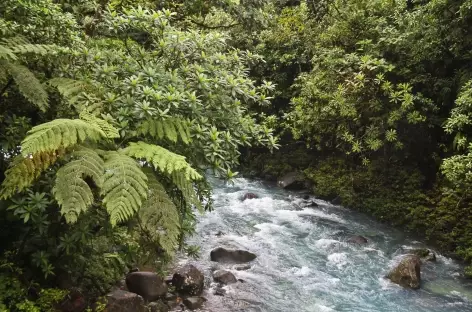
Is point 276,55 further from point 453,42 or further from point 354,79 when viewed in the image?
point 453,42

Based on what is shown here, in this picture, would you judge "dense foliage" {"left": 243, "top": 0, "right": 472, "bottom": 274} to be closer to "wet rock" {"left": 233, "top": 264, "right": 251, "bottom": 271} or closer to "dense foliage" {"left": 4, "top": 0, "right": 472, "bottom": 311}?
"dense foliage" {"left": 4, "top": 0, "right": 472, "bottom": 311}

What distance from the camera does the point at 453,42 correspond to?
8.53m

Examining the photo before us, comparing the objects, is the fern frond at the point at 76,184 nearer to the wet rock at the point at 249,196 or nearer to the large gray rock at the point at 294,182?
the wet rock at the point at 249,196

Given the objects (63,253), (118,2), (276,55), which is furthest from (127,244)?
(276,55)

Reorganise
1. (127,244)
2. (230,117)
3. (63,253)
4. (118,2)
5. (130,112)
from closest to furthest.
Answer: (130,112), (63,253), (230,117), (127,244), (118,2)

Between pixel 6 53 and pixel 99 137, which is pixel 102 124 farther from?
pixel 6 53

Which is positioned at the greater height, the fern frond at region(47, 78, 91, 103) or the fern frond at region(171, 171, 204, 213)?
the fern frond at region(47, 78, 91, 103)

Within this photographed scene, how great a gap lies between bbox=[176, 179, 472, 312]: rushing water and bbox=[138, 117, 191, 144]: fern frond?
3.36 m

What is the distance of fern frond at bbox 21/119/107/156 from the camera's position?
3.03 meters

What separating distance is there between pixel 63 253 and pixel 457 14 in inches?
335

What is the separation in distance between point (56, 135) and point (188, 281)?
13.1 feet

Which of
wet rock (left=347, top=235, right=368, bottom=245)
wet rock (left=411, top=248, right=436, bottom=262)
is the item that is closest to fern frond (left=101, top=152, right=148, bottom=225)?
wet rock (left=347, top=235, right=368, bottom=245)

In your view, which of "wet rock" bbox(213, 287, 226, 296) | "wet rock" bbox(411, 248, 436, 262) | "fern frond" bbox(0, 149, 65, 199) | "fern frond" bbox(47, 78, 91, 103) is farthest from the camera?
"wet rock" bbox(411, 248, 436, 262)

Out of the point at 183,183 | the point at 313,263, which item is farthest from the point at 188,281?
the point at 183,183
